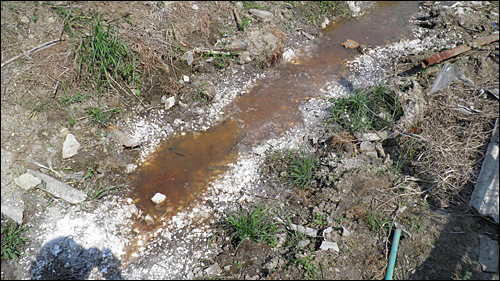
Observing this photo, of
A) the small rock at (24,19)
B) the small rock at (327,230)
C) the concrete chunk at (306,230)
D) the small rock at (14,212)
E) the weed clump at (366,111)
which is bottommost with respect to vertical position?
the small rock at (14,212)

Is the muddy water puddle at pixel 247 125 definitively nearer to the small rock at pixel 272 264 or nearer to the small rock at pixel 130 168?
the small rock at pixel 130 168

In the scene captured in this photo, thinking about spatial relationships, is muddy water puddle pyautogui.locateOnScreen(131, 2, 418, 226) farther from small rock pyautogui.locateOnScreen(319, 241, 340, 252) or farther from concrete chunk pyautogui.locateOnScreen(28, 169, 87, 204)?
small rock pyautogui.locateOnScreen(319, 241, 340, 252)

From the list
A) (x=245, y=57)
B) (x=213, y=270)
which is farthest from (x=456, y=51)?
(x=213, y=270)

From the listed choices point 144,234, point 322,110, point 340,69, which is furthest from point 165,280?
point 340,69

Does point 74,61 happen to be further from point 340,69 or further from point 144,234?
point 340,69

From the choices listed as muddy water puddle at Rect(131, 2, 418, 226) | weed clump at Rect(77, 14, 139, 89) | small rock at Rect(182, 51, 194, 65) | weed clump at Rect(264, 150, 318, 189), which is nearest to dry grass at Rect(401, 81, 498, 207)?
weed clump at Rect(264, 150, 318, 189)

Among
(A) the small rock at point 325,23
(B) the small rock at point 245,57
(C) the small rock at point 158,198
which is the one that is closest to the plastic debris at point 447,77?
(A) the small rock at point 325,23
